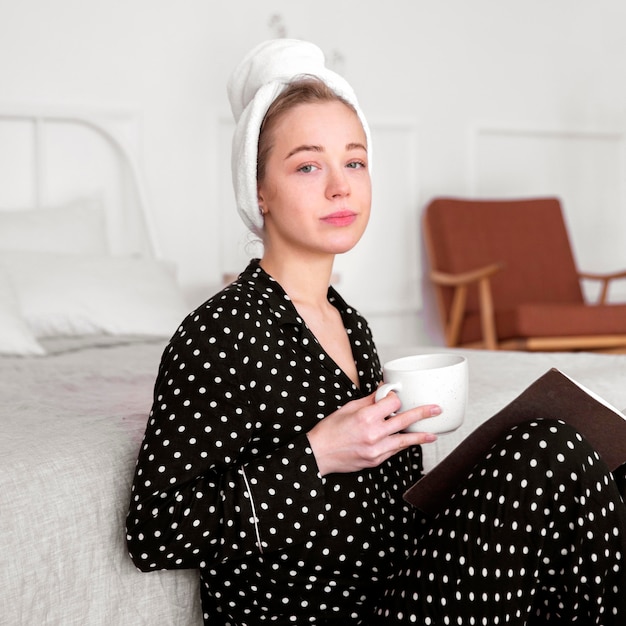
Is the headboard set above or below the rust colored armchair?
above

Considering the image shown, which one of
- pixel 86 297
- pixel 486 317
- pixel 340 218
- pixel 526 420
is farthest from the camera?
pixel 486 317

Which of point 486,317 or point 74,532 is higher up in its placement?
point 74,532

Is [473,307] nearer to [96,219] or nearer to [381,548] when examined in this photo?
[96,219]

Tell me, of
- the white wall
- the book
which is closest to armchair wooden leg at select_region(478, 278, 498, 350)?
the white wall

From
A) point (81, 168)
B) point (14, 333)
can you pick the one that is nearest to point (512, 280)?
point (81, 168)

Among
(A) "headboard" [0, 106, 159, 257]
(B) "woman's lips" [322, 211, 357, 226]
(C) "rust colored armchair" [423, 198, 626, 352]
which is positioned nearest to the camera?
(B) "woman's lips" [322, 211, 357, 226]

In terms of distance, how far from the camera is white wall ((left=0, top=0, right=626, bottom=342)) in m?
3.38

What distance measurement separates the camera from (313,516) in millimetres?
1061

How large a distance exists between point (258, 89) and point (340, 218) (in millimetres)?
236

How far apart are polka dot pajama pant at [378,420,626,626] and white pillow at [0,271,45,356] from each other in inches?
56.4

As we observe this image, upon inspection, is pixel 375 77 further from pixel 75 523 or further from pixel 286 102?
pixel 75 523

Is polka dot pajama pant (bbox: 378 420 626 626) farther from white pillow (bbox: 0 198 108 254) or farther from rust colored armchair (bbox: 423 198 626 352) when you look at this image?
rust colored armchair (bbox: 423 198 626 352)

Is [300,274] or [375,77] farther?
[375,77]

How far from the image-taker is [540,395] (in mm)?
1143
